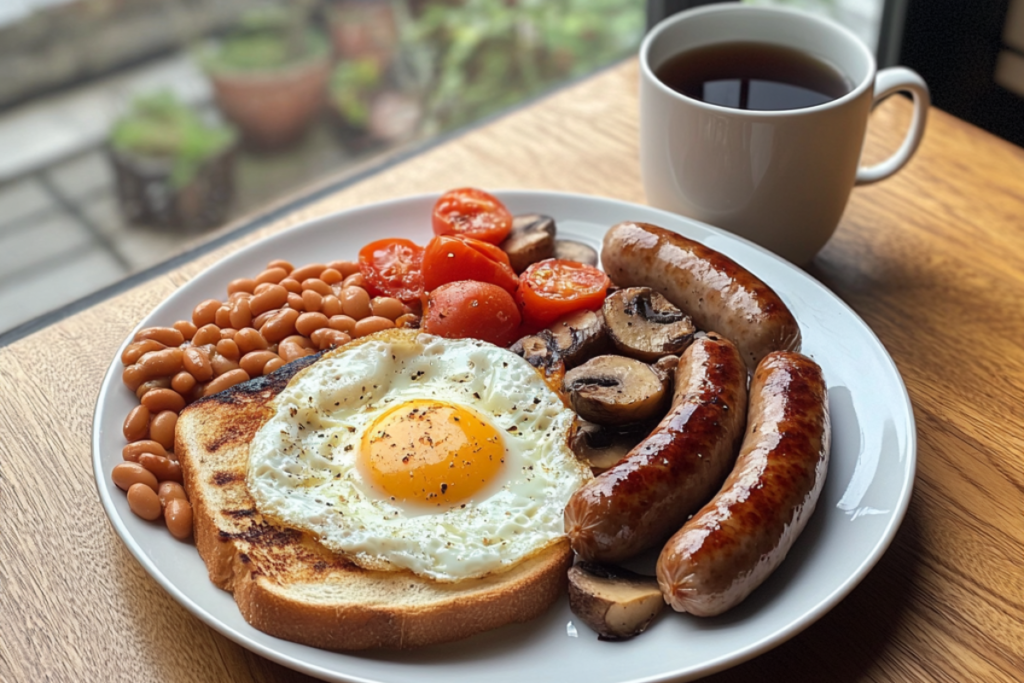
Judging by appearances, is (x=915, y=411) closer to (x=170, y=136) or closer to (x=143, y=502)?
(x=143, y=502)

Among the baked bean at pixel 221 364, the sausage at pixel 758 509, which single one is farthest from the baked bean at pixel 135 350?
the sausage at pixel 758 509

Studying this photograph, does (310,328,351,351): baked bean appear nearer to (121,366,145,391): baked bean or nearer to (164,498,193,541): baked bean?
(121,366,145,391): baked bean

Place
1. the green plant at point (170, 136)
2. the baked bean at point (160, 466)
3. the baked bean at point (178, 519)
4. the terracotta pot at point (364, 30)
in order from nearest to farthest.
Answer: the baked bean at point (178, 519) → the baked bean at point (160, 466) → the green plant at point (170, 136) → the terracotta pot at point (364, 30)

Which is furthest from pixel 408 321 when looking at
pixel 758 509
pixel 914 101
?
pixel 914 101

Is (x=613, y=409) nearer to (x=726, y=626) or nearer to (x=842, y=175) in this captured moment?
(x=726, y=626)

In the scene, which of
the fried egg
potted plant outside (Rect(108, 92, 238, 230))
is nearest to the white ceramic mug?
the fried egg

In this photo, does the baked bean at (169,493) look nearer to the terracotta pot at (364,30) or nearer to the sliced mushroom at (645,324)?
the sliced mushroom at (645,324)
